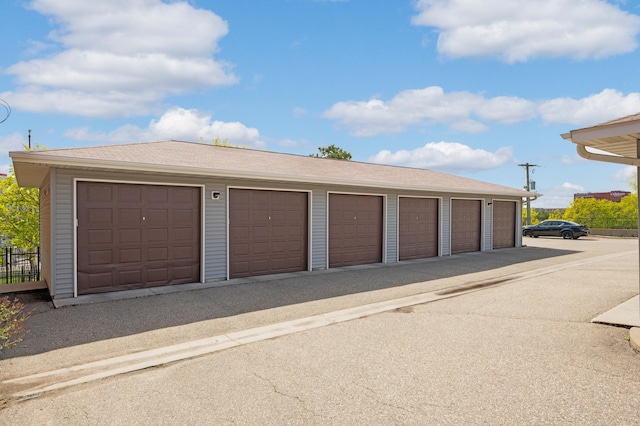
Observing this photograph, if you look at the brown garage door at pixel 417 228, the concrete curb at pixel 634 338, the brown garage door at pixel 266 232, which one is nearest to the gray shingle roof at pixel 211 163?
the brown garage door at pixel 266 232

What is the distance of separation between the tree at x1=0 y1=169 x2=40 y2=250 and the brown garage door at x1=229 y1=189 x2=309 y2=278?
52.1 feet

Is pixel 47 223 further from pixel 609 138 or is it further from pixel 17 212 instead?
pixel 17 212

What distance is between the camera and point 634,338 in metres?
4.91

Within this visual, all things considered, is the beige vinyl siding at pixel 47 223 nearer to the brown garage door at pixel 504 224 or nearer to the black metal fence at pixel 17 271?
the black metal fence at pixel 17 271

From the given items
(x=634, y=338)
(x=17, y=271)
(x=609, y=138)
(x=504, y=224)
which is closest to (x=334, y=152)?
(x=504, y=224)

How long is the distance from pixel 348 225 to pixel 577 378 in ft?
28.3

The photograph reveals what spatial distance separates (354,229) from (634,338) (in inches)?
320

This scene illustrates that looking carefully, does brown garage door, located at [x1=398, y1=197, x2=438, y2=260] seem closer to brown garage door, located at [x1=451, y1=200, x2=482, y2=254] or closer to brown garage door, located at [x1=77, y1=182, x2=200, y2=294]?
brown garage door, located at [x1=451, y1=200, x2=482, y2=254]

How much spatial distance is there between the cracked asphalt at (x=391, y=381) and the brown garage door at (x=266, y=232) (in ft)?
13.9

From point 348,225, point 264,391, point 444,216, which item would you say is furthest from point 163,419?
point 444,216

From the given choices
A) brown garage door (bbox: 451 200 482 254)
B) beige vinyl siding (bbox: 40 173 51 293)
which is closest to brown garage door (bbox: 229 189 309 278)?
beige vinyl siding (bbox: 40 173 51 293)

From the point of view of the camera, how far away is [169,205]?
8.95 metres

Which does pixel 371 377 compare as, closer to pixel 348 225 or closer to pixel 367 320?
pixel 367 320

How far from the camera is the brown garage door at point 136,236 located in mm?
8016
